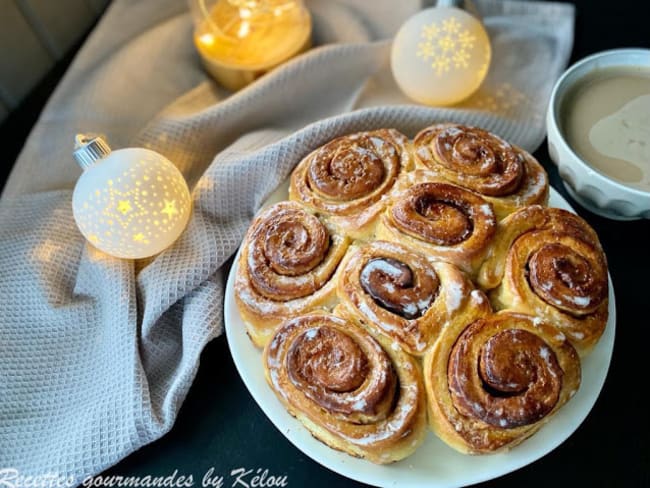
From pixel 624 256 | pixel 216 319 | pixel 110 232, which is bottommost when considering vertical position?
pixel 624 256

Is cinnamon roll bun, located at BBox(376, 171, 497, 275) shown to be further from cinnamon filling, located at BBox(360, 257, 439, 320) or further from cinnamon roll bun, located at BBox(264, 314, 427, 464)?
cinnamon roll bun, located at BBox(264, 314, 427, 464)

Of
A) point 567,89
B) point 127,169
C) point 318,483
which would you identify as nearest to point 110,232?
point 127,169

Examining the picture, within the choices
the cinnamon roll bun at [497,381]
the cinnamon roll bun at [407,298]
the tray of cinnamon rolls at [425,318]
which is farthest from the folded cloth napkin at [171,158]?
the cinnamon roll bun at [497,381]

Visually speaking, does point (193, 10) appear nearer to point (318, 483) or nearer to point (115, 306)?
point (115, 306)

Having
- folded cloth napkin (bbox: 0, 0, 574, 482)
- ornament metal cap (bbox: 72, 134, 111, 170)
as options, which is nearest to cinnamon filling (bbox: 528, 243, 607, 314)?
folded cloth napkin (bbox: 0, 0, 574, 482)

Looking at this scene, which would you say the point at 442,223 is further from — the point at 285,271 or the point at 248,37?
the point at 248,37

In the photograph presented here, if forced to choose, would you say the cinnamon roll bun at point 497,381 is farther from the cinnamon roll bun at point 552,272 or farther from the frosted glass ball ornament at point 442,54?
the frosted glass ball ornament at point 442,54
